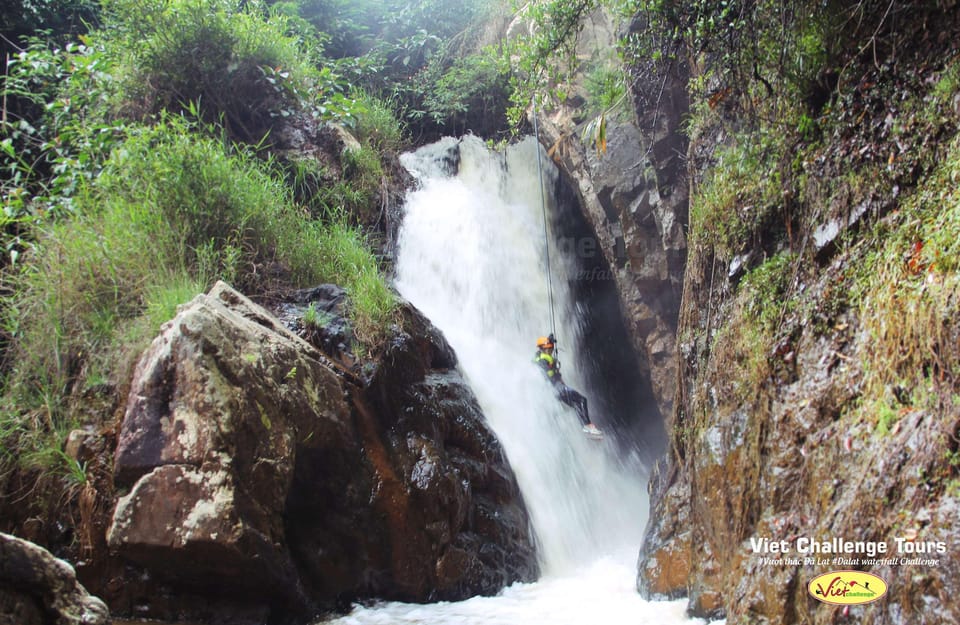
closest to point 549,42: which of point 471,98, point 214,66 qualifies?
point 214,66

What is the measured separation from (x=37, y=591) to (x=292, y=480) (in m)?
2.21

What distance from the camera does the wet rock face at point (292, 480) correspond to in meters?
3.87

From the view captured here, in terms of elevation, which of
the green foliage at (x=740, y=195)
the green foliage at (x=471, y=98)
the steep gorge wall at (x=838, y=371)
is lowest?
the steep gorge wall at (x=838, y=371)

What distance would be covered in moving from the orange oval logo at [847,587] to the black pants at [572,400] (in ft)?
17.6

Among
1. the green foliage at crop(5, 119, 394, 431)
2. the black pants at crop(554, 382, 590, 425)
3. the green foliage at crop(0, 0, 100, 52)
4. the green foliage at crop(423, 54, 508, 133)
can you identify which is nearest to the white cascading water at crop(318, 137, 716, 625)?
the black pants at crop(554, 382, 590, 425)

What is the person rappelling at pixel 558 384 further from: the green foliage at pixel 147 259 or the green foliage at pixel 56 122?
the green foliage at pixel 56 122

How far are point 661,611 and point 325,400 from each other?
2.92m

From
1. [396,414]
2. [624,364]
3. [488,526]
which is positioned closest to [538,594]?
[488,526]

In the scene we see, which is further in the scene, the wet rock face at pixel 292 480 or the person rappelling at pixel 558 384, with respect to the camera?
the person rappelling at pixel 558 384

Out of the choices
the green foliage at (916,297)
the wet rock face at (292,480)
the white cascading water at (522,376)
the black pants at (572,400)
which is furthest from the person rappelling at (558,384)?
the green foliage at (916,297)

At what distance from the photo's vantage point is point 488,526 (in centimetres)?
561

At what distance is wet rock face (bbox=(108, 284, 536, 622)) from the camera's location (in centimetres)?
387

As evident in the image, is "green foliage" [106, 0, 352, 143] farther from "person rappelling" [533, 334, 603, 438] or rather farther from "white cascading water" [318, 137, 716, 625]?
"person rappelling" [533, 334, 603, 438]

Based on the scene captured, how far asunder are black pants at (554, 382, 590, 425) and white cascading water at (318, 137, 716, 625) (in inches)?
4.1
